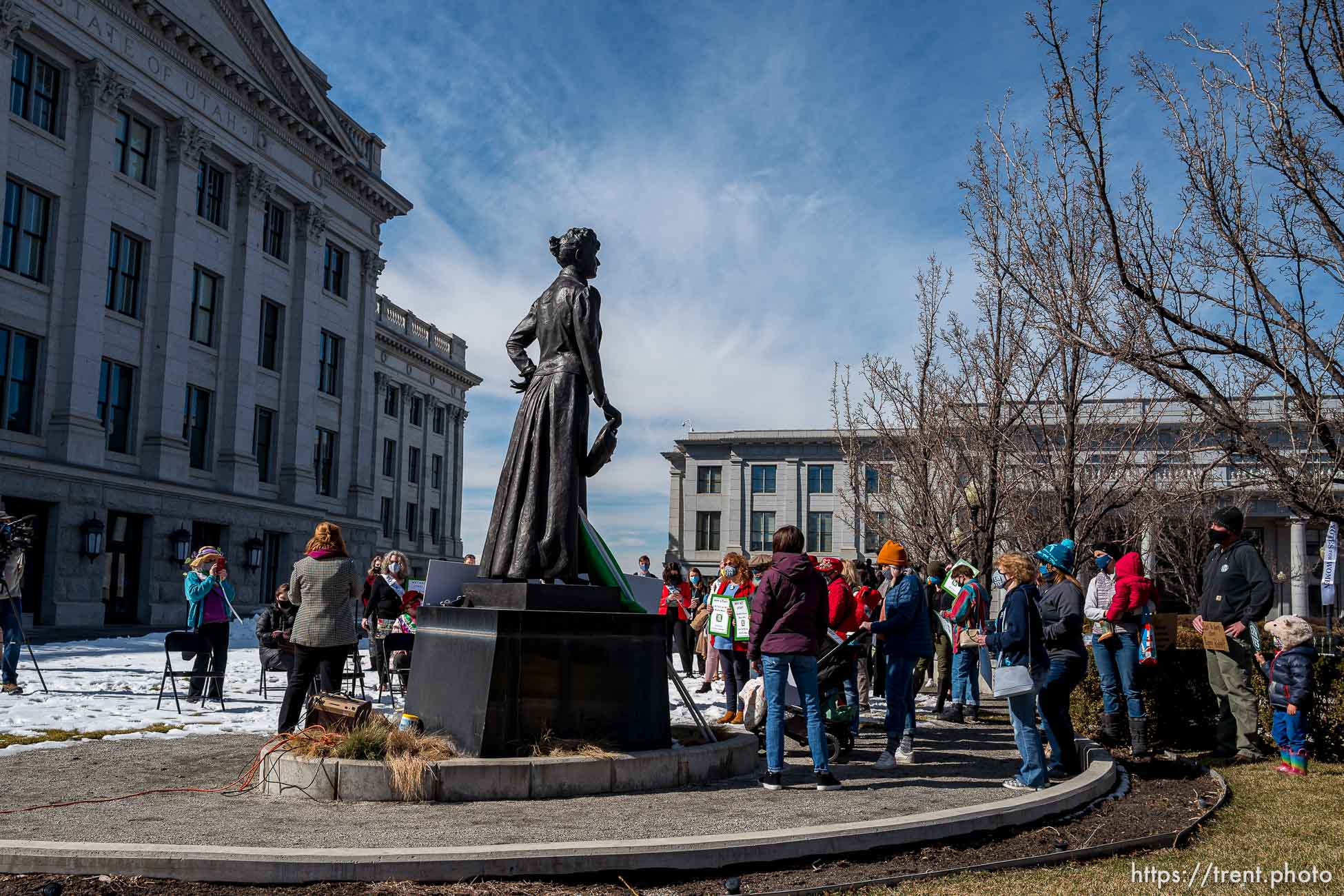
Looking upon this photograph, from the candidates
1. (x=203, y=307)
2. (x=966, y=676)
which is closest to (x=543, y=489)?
(x=966, y=676)

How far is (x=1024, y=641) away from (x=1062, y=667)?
0.69 m

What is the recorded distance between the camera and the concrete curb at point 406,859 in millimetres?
5133

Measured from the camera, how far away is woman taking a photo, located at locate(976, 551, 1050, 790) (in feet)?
25.5

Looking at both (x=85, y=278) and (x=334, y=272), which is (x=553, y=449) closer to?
(x=85, y=278)

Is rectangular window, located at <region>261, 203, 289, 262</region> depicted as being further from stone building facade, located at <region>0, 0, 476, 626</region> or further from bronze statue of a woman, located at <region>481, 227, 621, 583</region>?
bronze statue of a woman, located at <region>481, 227, 621, 583</region>

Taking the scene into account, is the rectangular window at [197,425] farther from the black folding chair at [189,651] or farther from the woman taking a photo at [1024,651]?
the woman taking a photo at [1024,651]

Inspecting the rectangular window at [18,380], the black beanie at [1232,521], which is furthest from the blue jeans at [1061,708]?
the rectangular window at [18,380]

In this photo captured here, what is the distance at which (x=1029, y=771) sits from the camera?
775 cm

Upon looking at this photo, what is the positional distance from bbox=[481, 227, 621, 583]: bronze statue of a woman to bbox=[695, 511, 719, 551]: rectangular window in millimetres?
66182

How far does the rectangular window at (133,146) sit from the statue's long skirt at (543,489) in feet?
88.3

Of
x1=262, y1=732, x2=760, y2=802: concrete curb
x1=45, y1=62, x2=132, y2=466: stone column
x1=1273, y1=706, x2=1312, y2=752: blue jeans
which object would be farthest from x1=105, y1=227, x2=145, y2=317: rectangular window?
x1=1273, y1=706, x2=1312, y2=752: blue jeans

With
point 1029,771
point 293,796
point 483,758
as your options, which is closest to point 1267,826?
point 1029,771

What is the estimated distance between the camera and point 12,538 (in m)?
13.7

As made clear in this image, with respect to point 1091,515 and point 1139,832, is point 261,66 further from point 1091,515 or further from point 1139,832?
point 1139,832
